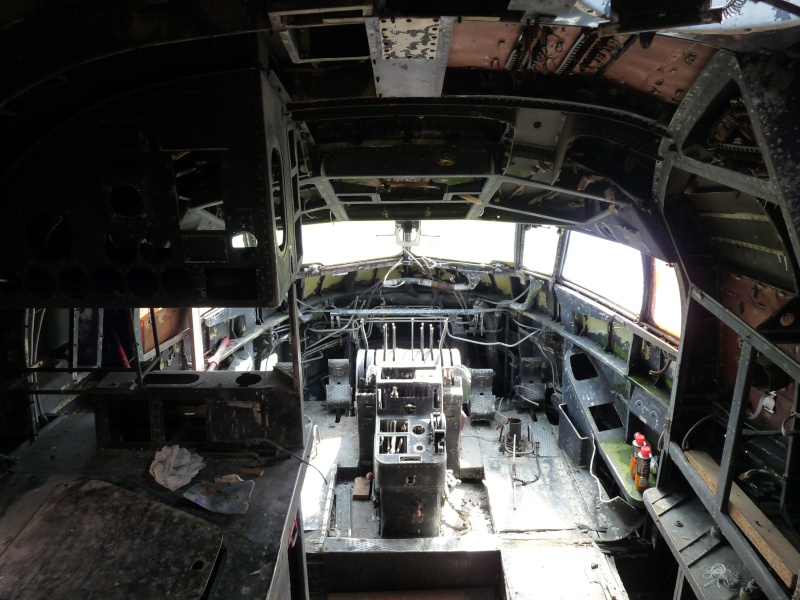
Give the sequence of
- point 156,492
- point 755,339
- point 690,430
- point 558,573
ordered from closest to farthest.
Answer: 1. point 755,339
2. point 156,492
3. point 690,430
4. point 558,573

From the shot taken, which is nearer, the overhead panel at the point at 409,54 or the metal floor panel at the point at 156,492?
the overhead panel at the point at 409,54

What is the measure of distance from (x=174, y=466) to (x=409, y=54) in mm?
2826

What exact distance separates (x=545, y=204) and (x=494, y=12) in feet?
10.6

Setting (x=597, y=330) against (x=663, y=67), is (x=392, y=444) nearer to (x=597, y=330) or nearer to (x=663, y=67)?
(x=597, y=330)

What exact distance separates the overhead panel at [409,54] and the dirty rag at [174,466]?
2.57 m

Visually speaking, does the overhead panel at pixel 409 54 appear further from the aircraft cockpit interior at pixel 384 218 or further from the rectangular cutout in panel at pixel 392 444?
the rectangular cutout in panel at pixel 392 444

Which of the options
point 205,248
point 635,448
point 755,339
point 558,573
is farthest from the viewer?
point 635,448

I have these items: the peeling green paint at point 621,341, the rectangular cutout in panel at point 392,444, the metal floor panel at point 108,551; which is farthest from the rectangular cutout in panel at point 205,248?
the peeling green paint at point 621,341

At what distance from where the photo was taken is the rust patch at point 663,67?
251 cm

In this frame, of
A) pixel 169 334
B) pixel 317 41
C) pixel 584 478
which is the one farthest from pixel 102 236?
pixel 584 478

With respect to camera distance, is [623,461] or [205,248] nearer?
[205,248]

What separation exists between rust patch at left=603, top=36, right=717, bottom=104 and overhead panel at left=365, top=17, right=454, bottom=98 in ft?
2.99

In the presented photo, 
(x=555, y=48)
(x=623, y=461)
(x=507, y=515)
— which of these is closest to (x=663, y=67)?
(x=555, y=48)

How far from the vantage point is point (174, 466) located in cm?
351
